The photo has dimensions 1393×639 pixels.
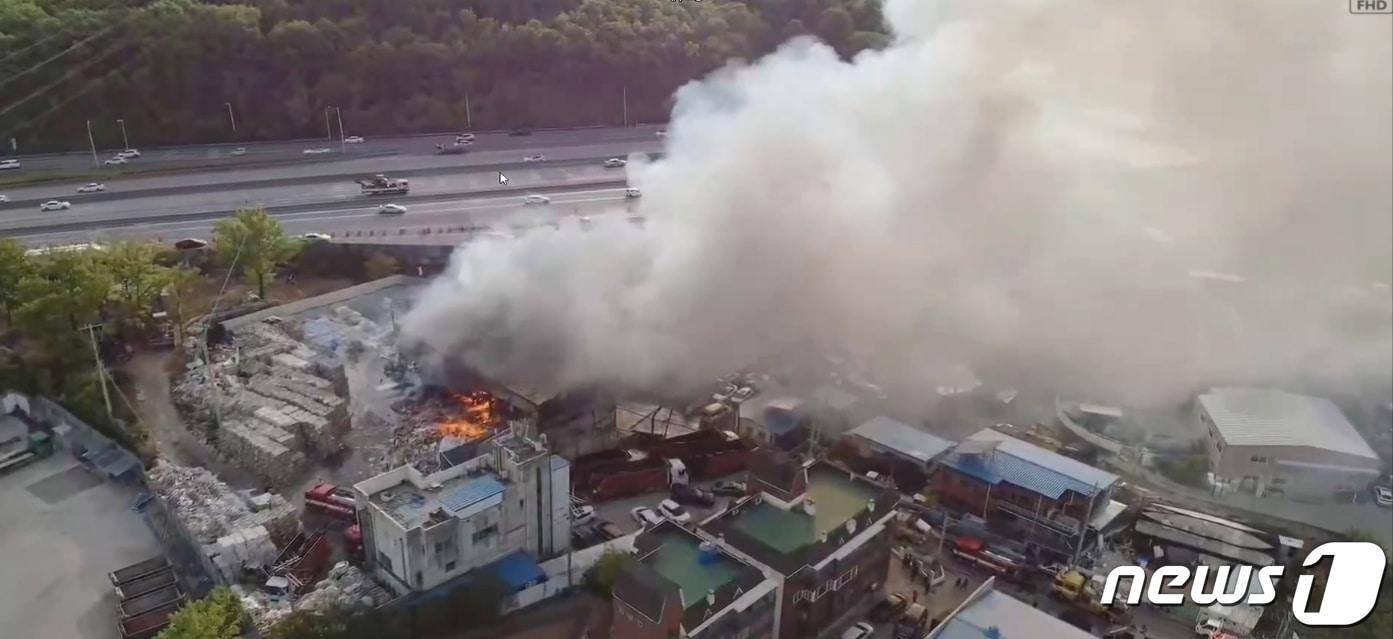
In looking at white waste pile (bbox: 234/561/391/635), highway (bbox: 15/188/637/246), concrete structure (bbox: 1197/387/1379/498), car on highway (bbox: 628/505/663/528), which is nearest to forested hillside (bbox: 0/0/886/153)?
highway (bbox: 15/188/637/246)

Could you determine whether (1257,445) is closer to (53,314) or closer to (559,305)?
(559,305)

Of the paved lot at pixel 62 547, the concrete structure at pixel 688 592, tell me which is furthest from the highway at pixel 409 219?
the concrete structure at pixel 688 592

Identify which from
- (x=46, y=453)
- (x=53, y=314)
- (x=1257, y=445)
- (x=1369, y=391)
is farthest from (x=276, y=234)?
(x=1369, y=391)

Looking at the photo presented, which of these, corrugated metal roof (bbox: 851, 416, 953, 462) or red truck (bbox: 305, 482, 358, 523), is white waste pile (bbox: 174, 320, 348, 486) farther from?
corrugated metal roof (bbox: 851, 416, 953, 462)

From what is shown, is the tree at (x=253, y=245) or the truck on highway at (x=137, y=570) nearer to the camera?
the truck on highway at (x=137, y=570)

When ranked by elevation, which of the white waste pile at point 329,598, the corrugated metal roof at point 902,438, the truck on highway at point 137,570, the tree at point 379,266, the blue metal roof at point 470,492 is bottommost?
the truck on highway at point 137,570

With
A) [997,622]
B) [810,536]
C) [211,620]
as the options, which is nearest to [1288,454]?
[997,622]

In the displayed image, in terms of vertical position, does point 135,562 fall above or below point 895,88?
below

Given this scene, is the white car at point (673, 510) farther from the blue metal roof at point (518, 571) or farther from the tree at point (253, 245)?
the tree at point (253, 245)
